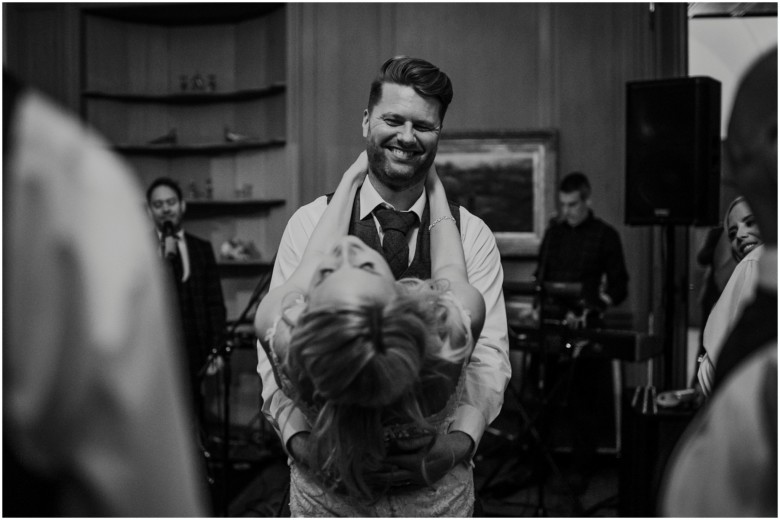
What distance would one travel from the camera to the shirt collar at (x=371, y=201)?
2070 mm

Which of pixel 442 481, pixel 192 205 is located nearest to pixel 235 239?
pixel 192 205

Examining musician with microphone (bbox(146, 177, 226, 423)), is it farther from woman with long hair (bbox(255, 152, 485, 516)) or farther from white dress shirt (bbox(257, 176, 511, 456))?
woman with long hair (bbox(255, 152, 485, 516))

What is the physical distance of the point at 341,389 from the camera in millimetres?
1501

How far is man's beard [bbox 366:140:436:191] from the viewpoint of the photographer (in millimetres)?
1977

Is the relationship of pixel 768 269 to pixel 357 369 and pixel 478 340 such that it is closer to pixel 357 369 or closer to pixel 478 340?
pixel 357 369

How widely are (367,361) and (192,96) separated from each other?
5789 millimetres

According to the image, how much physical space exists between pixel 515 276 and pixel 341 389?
4.84m

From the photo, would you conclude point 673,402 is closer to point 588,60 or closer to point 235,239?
point 588,60

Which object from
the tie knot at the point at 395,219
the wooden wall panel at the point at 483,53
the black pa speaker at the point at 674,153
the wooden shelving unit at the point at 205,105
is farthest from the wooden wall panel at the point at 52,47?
the tie knot at the point at 395,219

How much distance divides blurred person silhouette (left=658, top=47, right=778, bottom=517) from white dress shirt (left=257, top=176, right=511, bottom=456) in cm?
92

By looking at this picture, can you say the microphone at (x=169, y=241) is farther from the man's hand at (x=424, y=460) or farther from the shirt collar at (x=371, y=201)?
the man's hand at (x=424, y=460)

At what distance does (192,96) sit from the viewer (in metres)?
6.87

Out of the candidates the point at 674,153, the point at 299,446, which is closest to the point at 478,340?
the point at 299,446

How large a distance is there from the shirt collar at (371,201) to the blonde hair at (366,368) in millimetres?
367
